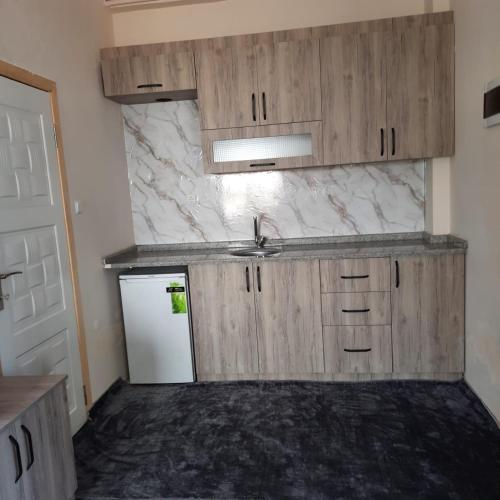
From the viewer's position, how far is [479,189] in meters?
2.62

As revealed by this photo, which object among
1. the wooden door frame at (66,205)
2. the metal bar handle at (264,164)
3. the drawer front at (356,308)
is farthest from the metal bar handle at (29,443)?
the metal bar handle at (264,164)

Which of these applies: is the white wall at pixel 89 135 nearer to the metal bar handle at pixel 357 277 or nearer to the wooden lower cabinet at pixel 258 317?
the wooden lower cabinet at pixel 258 317

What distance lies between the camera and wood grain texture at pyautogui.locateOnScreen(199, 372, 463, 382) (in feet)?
10.1

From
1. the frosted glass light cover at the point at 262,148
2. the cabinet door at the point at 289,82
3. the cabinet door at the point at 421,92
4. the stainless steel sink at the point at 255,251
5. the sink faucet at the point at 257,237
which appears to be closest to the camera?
the cabinet door at the point at 421,92

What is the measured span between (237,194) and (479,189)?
177 centimetres

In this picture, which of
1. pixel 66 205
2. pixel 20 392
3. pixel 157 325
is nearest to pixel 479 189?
pixel 157 325

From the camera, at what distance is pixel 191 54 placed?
314cm

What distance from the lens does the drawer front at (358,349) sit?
10.1 feet

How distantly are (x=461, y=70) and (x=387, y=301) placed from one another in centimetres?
155

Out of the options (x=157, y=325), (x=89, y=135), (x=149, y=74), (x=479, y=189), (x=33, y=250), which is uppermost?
(x=149, y=74)

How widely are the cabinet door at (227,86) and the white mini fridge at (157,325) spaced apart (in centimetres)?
114

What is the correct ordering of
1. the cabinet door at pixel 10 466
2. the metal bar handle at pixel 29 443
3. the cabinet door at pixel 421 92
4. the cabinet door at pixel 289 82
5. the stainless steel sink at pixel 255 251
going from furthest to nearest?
the stainless steel sink at pixel 255 251 < the cabinet door at pixel 289 82 < the cabinet door at pixel 421 92 < the metal bar handle at pixel 29 443 < the cabinet door at pixel 10 466

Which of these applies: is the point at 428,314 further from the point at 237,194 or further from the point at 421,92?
the point at 237,194

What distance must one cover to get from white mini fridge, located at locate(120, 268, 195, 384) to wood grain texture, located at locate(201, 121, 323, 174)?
2.71 feet
